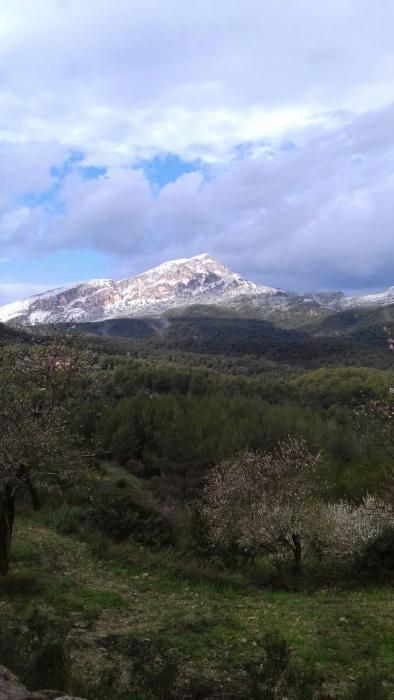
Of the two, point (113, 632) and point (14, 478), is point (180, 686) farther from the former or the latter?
point (14, 478)

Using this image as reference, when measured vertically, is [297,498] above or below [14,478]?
below

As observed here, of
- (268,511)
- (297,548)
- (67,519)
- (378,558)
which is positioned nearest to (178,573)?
(268,511)

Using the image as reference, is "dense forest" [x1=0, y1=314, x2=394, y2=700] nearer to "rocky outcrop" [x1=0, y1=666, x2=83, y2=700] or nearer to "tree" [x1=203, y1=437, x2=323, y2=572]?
"tree" [x1=203, y1=437, x2=323, y2=572]

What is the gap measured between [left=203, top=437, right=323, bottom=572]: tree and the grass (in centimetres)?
390

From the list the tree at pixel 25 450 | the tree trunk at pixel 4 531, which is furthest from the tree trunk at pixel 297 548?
the tree trunk at pixel 4 531

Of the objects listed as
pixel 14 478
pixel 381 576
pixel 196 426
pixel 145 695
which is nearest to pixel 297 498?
pixel 381 576

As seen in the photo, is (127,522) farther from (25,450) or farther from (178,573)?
(25,450)

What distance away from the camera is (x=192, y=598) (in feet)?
49.8

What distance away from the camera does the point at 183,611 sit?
44.8 feet

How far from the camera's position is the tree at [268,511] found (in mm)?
21906

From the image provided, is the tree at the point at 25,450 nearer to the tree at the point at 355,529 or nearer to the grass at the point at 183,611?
the grass at the point at 183,611

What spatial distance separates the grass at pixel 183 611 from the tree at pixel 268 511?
12.8 ft

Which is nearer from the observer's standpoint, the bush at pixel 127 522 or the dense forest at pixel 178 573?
the dense forest at pixel 178 573

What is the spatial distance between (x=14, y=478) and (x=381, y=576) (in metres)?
13.6
